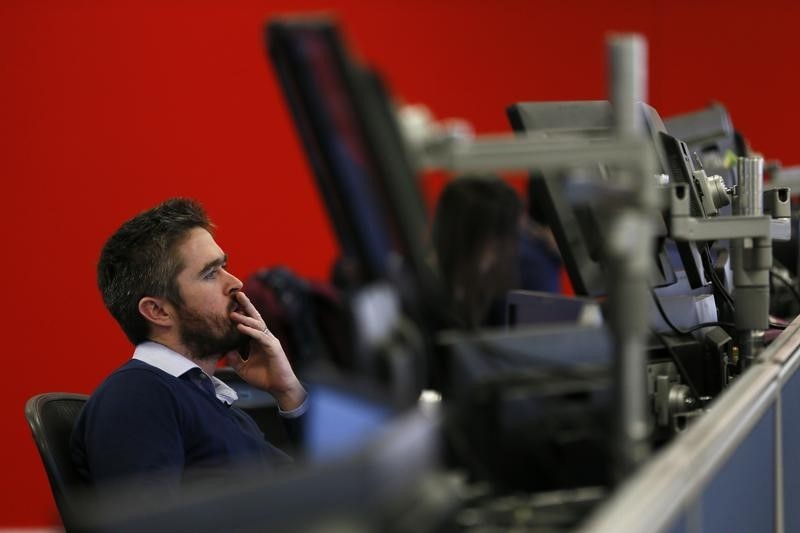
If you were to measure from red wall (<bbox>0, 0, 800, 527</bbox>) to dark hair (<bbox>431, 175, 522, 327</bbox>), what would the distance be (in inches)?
88.4

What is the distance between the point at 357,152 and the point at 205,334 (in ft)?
3.13

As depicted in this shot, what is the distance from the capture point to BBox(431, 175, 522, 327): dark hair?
3.47ft

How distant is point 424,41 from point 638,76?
306cm

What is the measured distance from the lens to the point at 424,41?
4094mm

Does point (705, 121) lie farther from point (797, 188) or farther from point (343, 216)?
point (343, 216)

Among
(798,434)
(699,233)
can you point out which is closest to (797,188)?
(798,434)

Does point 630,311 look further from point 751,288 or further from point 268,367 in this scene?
point 268,367

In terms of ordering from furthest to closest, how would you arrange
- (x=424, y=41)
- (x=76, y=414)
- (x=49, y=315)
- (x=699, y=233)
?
(x=424, y=41)
(x=49, y=315)
(x=76, y=414)
(x=699, y=233)

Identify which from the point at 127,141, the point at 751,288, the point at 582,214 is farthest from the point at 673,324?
the point at 127,141

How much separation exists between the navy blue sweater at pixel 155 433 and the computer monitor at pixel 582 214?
2.09ft

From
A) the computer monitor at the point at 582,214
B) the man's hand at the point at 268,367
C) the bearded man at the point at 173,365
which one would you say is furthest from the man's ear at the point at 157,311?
the computer monitor at the point at 582,214

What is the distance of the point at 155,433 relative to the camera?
1624 mm

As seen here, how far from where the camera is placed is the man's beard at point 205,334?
72.7 inches

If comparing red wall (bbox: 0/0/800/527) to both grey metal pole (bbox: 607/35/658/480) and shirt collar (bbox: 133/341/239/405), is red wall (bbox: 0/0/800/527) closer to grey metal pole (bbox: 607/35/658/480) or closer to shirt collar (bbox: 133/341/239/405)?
shirt collar (bbox: 133/341/239/405)
